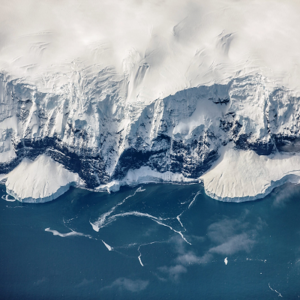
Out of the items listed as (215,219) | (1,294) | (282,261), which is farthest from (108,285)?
(282,261)

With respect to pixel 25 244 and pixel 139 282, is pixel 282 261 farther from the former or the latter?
pixel 25 244

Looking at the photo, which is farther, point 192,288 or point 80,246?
point 80,246

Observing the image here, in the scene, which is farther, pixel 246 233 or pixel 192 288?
pixel 246 233

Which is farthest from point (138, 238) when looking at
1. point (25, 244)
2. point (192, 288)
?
point (25, 244)

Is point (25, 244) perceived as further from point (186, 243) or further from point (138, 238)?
point (186, 243)

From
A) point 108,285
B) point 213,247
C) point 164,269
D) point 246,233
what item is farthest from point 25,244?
point 246,233
